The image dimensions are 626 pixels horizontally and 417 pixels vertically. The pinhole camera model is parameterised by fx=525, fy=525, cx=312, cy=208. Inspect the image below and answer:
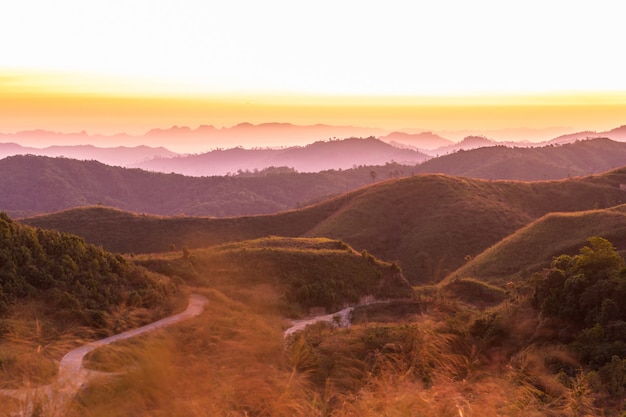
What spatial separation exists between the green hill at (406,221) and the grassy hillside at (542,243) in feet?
29.5

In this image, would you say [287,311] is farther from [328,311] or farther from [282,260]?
[282,260]

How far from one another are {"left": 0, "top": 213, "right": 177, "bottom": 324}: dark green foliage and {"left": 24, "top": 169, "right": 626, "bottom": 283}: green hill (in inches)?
1881

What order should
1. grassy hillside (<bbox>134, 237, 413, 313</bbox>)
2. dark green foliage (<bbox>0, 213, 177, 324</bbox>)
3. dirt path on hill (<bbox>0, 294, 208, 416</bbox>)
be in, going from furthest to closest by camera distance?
grassy hillside (<bbox>134, 237, 413, 313</bbox>), dark green foliage (<bbox>0, 213, 177, 324</bbox>), dirt path on hill (<bbox>0, 294, 208, 416</bbox>)

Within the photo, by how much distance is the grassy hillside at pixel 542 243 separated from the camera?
192ft

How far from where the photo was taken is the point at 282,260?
147 ft

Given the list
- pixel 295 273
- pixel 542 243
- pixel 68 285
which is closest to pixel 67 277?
pixel 68 285

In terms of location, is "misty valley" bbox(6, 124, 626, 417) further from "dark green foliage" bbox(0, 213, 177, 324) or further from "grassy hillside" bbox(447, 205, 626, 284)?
"grassy hillside" bbox(447, 205, 626, 284)

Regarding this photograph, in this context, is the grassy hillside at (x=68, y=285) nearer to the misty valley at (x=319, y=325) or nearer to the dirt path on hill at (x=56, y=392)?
the misty valley at (x=319, y=325)

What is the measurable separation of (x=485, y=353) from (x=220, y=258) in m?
30.6

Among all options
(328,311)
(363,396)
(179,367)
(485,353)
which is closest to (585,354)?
(485,353)

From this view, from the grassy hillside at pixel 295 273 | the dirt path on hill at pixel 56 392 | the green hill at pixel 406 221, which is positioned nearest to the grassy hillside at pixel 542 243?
the green hill at pixel 406 221

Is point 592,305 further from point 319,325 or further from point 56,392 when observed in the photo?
point 56,392

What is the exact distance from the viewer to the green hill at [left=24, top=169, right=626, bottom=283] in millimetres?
80375

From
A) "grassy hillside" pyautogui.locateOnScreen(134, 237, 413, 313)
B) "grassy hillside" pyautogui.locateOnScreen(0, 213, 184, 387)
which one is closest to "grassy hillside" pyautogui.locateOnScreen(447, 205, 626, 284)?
"grassy hillside" pyautogui.locateOnScreen(134, 237, 413, 313)
